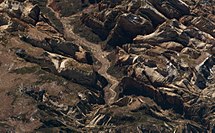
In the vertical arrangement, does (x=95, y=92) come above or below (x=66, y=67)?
below

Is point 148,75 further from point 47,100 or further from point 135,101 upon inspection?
point 47,100

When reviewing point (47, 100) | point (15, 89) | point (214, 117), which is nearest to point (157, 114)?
point (214, 117)

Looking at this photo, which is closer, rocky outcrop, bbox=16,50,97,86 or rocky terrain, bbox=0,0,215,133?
rocky terrain, bbox=0,0,215,133

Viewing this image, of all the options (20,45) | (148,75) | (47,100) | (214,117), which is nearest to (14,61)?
(20,45)

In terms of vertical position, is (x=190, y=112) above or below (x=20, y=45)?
below

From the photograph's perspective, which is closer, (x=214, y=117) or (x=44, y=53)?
(x=214, y=117)

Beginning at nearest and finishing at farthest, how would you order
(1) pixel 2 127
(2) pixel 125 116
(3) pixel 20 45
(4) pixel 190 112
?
(1) pixel 2 127, (2) pixel 125 116, (4) pixel 190 112, (3) pixel 20 45

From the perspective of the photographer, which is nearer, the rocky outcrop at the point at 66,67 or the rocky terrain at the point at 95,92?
the rocky terrain at the point at 95,92

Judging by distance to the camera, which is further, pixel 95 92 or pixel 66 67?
pixel 66 67

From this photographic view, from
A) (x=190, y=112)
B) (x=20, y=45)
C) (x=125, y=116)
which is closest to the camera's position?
(x=125, y=116)
